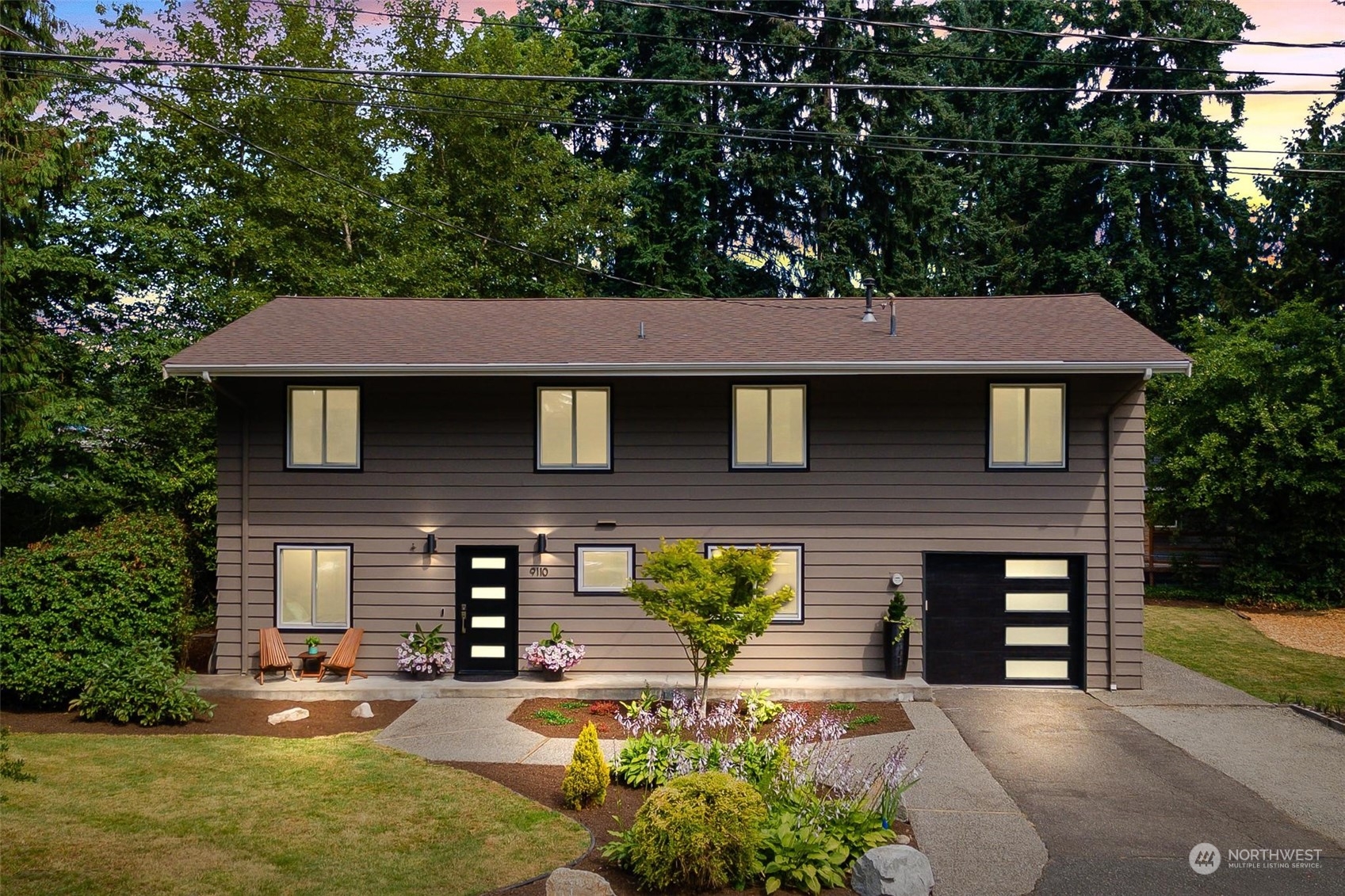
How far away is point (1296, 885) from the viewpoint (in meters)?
6.60

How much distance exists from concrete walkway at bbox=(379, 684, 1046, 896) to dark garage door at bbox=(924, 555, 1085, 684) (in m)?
1.35

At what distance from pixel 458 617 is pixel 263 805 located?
5190 millimetres

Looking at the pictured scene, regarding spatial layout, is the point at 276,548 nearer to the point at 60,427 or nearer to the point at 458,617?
the point at 458,617

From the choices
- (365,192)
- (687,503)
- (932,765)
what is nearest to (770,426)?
(687,503)

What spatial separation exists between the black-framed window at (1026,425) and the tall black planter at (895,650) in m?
2.51

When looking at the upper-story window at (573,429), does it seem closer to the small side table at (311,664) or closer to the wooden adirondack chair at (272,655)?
the small side table at (311,664)

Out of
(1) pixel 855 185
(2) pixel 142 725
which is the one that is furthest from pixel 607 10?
(2) pixel 142 725

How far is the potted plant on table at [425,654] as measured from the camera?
12.8 metres

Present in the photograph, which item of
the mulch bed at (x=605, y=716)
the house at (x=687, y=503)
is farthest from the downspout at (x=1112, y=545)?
the mulch bed at (x=605, y=716)

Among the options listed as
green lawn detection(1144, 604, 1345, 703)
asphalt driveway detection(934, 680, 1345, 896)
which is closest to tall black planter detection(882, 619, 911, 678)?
asphalt driveway detection(934, 680, 1345, 896)

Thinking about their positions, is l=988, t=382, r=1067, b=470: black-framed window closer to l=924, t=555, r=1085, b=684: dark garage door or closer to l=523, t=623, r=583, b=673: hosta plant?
l=924, t=555, r=1085, b=684: dark garage door

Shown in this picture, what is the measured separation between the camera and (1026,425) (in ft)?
42.6

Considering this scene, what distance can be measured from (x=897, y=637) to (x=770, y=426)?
3.19 m

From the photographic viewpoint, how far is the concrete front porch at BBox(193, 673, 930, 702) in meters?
12.2
